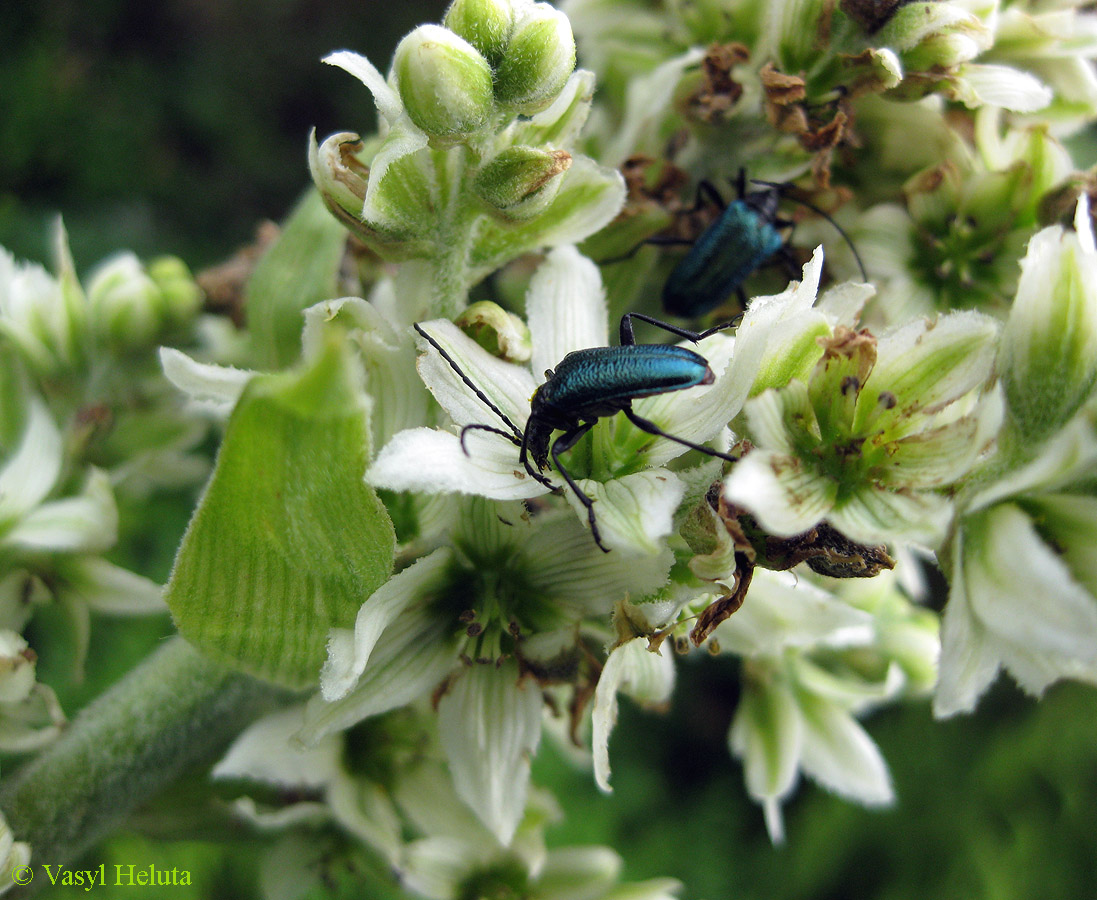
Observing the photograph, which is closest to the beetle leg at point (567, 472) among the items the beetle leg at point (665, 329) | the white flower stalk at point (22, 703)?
the beetle leg at point (665, 329)

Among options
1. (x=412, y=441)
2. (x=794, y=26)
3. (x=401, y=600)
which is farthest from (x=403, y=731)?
(x=794, y=26)

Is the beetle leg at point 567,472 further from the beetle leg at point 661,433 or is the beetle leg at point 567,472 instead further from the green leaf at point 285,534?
the green leaf at point 285,534

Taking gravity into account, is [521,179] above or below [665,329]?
above

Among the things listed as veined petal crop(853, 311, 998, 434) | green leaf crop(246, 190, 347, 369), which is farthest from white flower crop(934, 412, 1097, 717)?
green leaf crop(246, 190, 347, 369)

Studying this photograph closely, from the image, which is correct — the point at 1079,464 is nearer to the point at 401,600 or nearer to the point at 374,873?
the point at 401,600

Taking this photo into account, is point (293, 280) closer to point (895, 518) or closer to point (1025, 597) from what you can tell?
point (895, 518)

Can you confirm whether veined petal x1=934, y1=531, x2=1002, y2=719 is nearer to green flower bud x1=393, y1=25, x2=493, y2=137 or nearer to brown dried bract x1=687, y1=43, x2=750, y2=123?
green flower bud x1=393, y1=25, x2=493, y2=137

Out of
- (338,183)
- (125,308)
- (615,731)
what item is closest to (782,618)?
(338,183)
